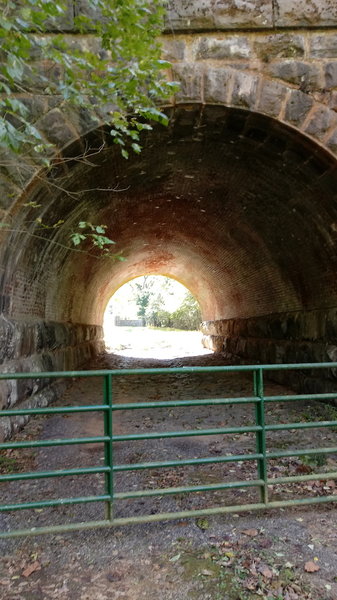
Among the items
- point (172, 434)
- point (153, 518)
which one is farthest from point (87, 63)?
point (153, 518)

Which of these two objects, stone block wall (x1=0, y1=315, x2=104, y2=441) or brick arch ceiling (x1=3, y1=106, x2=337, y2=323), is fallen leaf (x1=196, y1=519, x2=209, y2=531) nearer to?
stone block wall (x1=0, y1=315, x2=104, y2=441)

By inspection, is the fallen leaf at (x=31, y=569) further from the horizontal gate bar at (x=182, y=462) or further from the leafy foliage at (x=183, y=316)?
the leafy foliage at (x=183, y=316)

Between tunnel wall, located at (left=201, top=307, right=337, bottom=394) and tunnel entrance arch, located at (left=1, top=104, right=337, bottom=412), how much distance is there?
0.04m

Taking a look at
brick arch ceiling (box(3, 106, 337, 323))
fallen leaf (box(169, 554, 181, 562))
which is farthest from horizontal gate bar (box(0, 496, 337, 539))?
brick arch ceiling (box(3, 106, 337, 323))

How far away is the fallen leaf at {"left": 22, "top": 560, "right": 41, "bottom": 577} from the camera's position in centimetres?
271

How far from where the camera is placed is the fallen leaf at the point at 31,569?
8.87 ft

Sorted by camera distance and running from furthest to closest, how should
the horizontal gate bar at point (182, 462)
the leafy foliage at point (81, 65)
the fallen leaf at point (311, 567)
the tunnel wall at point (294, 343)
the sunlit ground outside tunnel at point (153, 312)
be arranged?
the sunlit ground outside tunnel at point (153, 312)
the tunnel wall at point (294, 343)
the horizontal gate bar at point (182, 462)
the leafy foliage at point (81, 65)
the fallen leaf at point (311, 567)

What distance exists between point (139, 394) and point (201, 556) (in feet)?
17.5

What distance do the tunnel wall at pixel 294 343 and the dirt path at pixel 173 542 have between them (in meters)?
1.45

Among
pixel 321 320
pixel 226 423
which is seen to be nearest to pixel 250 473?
pixel 226 423

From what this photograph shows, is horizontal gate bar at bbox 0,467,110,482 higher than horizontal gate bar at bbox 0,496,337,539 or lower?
higher

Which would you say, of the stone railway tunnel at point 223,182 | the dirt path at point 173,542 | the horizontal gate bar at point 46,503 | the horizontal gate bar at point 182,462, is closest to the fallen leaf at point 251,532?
the dirt path at point 173,542

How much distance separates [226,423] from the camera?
20.4 ft

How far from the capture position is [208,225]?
30.5 ft
